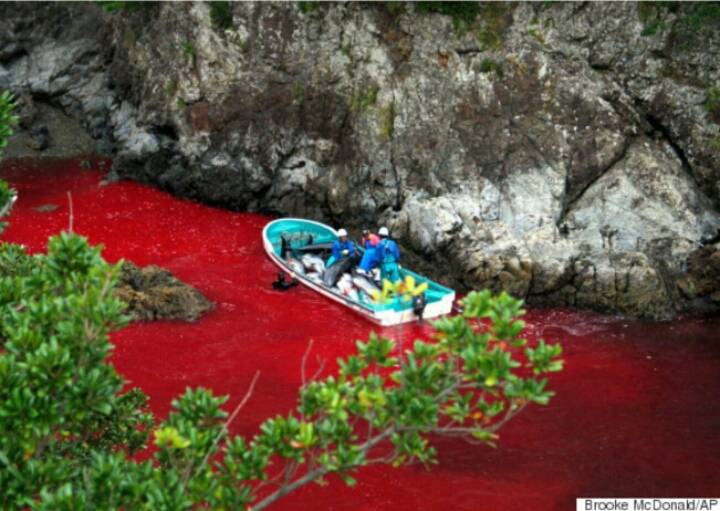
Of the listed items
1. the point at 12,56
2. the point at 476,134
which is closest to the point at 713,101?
the point at 476,134

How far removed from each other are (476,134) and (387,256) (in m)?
5.15

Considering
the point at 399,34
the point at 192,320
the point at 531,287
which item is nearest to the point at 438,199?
the point at 531,287

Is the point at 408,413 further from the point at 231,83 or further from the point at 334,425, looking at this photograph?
the point at 231,83

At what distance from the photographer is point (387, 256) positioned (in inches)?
854

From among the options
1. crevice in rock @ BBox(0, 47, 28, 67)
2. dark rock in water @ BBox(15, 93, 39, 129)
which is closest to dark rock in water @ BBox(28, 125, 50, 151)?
dark rock in water @ BBox(15, 93, 39, 129)

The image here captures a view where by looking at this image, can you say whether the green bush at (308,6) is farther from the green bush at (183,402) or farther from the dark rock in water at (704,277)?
the green bush at (183,402)

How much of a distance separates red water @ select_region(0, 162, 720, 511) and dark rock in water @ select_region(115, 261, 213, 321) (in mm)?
356

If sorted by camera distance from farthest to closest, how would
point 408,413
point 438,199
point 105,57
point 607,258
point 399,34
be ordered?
point 105,57
point 399,34
point 438,199
point 607,258
point 408,413

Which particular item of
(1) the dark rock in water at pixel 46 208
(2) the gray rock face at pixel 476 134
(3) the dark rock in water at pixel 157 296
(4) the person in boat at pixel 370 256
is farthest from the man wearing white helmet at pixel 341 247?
(1) the dark rock in water at pixel 46 208

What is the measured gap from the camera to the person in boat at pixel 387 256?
2158 cm

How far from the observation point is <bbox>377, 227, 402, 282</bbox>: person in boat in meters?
21.6

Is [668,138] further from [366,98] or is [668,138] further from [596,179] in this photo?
[366,98]

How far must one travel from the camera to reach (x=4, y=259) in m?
10.4

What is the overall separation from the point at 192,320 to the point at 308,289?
3.29 meters
